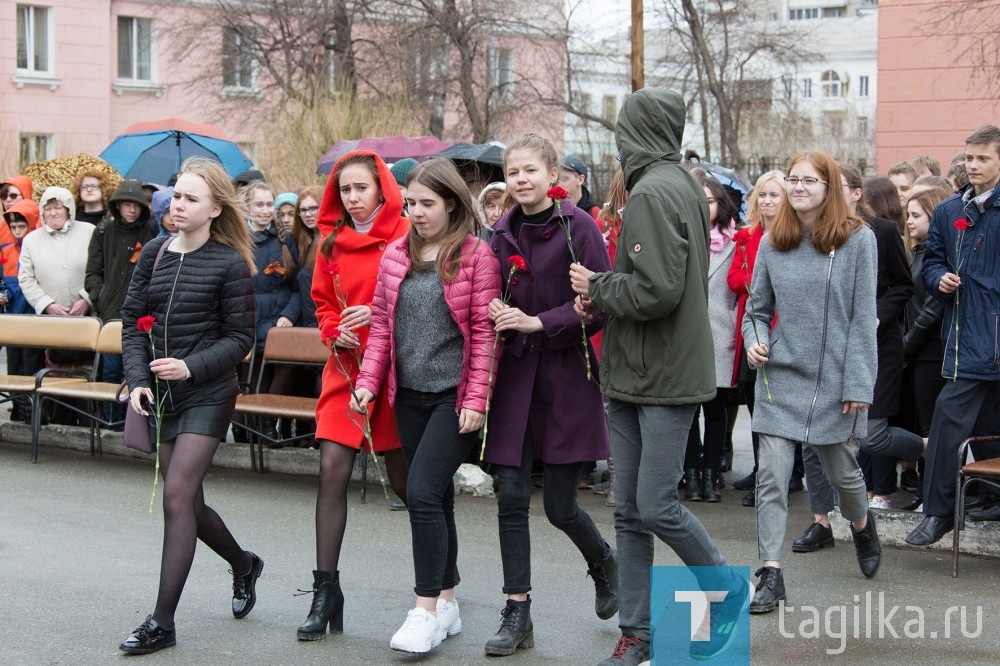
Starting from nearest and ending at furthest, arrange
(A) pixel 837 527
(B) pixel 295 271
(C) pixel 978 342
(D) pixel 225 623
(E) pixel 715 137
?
(D) pixel 225 623
(C) pixel 978 342
(A) pixel 837 527
(B) pixel 295 271
(E) pixel 715 137

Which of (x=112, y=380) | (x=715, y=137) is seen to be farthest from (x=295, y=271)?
(x=715, y=137)

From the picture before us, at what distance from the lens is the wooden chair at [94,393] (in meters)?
9.56

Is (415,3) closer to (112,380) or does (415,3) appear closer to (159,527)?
(112,380)

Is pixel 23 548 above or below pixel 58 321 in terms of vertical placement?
below

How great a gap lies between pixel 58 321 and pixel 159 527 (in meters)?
3.36

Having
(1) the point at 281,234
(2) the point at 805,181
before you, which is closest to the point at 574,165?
(1) the point at 281,234

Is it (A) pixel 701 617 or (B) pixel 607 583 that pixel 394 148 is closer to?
(B) pixel 607 583

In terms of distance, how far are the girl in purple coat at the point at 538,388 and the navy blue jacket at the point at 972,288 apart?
2.51m

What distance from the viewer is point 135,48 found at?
1499 inches

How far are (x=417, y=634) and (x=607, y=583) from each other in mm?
888

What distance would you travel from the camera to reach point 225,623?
5.71 meters

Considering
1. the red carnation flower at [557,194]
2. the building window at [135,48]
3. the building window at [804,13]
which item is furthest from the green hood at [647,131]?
the building window at [804,13]

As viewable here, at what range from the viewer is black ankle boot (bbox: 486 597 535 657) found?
5.24 metres

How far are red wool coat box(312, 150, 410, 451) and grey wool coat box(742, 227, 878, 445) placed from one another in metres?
1.76
